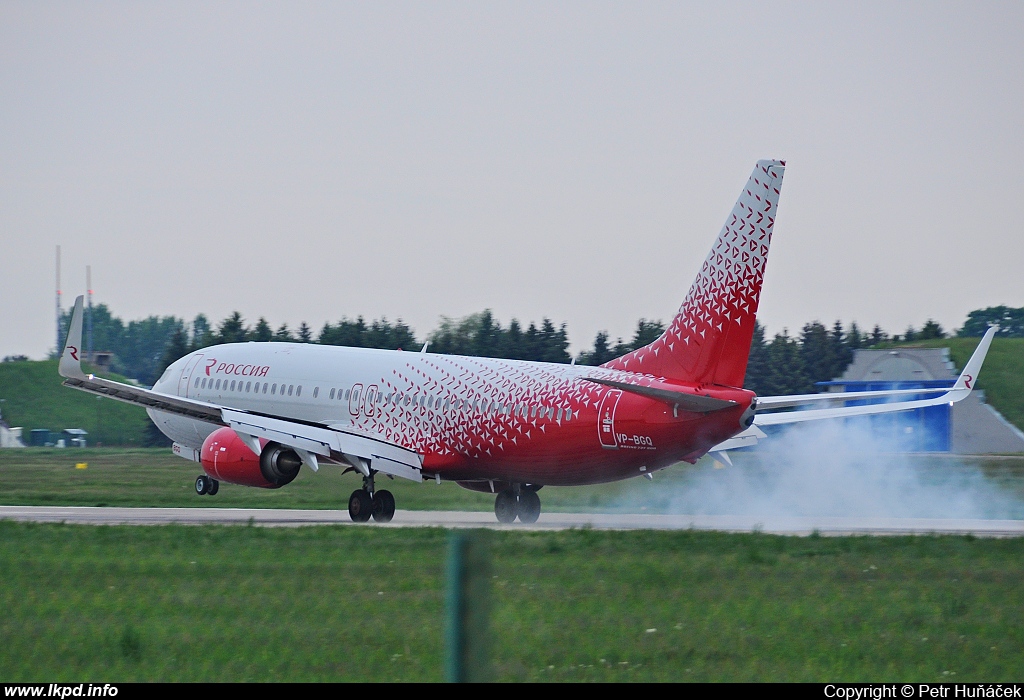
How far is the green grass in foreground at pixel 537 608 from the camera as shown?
11289mm

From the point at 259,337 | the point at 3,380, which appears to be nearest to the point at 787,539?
the point at 259,337

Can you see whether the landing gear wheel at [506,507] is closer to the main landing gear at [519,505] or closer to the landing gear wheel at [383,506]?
the main landing gear at [519,505]

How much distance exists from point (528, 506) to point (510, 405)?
325 centimetres

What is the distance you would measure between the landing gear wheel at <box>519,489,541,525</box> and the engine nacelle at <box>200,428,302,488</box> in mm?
5191

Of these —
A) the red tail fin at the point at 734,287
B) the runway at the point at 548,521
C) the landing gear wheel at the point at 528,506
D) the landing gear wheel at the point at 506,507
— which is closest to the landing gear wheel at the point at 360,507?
the runway at the point at 548,521

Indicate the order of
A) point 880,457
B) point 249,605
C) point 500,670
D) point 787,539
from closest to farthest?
point 500,670 < point 249,605 < point 787,539 < point 880,457

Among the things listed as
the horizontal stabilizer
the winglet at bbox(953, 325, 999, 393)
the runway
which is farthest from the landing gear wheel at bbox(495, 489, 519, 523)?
the winglet at bbox(953, 325, 999, 393)

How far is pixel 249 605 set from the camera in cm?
1430

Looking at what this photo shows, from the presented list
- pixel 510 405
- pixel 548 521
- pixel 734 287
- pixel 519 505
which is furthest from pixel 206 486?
pixel 734 287

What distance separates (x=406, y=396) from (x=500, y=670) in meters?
19.0

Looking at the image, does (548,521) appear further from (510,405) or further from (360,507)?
(360,507)

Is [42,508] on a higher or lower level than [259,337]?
lower

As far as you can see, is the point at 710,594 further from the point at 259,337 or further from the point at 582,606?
the point at 259,337

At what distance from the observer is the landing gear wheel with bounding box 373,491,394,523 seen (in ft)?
94.5
